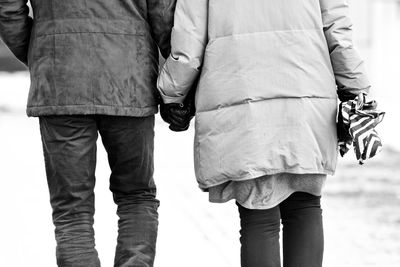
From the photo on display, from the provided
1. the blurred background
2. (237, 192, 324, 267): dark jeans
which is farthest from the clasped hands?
the blurred background

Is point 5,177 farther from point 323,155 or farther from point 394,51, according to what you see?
point 394,51

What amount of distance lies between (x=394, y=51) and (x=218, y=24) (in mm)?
10631

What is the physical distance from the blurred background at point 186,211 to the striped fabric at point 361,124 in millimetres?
153

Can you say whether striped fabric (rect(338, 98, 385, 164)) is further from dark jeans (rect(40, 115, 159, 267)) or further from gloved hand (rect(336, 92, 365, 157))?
dark jeans (rect(40, 115, 159, 267))

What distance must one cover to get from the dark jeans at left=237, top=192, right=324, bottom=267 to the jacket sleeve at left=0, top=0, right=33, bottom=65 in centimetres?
122

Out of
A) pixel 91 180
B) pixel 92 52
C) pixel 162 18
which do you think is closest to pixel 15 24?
pixel 92 52

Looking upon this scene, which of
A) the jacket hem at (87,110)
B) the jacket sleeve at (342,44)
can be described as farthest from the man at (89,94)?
the jacket sleeve at (342,44)

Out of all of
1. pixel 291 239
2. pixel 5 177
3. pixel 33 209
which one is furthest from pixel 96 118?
pixel 5 177

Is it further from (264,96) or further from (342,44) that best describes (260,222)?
(342,44)

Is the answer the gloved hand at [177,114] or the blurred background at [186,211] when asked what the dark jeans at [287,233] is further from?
the blurred background at [186,211]

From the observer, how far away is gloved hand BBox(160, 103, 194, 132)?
4863 millimetres

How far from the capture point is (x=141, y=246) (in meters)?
5.01

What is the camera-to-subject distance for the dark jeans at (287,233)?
467cm

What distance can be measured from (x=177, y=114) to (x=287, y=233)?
0.70 m
